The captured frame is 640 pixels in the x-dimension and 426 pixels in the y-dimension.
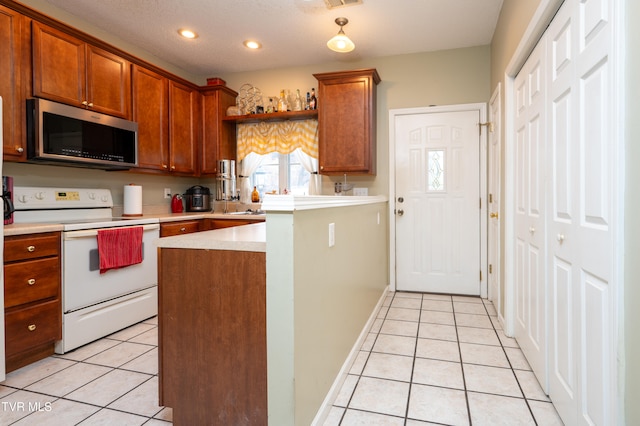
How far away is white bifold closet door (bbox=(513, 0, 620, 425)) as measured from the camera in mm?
1116

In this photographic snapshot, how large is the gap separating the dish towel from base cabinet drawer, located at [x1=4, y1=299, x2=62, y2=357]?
1.32ft

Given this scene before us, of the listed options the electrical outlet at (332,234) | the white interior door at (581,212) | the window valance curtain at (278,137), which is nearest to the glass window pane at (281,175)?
the window valance curtain at (278,137)

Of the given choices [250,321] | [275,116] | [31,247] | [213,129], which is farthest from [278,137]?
[250,321]

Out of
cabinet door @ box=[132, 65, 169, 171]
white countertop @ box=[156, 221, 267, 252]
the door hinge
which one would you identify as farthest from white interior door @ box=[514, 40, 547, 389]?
cabinet door @ box=[132, 65, 169, 171]

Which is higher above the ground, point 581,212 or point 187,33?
point 187,33

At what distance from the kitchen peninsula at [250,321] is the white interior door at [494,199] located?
1966 mm

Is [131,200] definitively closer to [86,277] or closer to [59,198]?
[59,198]

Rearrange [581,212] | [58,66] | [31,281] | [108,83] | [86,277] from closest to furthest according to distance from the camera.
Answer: [581,212], [31,281], [86,277], [58,66], [108,83]

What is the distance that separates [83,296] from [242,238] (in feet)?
5.74

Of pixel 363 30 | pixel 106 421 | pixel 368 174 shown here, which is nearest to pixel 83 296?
pixel 106 421

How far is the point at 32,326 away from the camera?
2172 millimetres

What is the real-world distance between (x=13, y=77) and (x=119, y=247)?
1346mm

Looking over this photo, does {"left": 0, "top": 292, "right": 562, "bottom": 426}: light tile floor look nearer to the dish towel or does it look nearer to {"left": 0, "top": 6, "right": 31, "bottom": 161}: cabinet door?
the dish towel

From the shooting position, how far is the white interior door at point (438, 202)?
3689mm
